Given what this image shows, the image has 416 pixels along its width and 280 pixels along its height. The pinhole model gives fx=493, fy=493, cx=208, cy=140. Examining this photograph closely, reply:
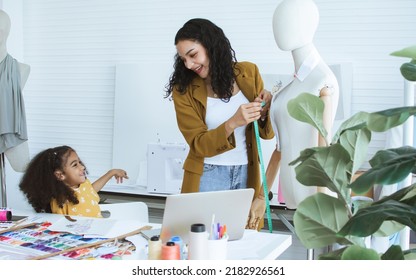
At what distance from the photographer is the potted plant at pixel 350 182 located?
0.72m

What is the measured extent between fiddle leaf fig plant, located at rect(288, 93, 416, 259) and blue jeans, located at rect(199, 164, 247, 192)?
1422 millimetres


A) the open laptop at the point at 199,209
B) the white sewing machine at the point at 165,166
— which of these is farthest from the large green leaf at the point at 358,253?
the white sewing machine at the point at 165,166

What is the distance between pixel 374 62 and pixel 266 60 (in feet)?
2.90

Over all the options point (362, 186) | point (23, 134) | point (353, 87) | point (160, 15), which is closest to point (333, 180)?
point (362, 186)

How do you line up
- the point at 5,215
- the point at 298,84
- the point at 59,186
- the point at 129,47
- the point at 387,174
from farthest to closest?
the point at 129,47
the point at 59,186
the point at 5,215
the point at 298,84
the point at 387,174

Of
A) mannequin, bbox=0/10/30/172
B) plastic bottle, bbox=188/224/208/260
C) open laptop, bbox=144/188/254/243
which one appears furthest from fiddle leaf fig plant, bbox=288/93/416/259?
mannequin, bbox=0/10/30/172

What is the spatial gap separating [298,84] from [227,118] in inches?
19.4

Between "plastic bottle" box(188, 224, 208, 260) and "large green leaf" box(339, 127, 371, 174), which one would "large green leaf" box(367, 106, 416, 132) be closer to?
"large green leaf" box(339, 127, 371, 174)

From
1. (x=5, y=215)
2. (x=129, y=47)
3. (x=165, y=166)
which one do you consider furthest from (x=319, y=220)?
(x=129, y=47)

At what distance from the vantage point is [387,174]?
0.70 metres

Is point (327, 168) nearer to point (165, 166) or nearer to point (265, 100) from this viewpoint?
point (265, 100)

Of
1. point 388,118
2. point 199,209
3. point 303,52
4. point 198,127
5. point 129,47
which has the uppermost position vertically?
point 129,47

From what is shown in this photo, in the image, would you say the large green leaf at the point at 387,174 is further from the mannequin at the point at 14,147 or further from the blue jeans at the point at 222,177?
the mannequin at the point at 14,147

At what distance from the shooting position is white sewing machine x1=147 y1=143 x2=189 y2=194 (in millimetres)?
4098
